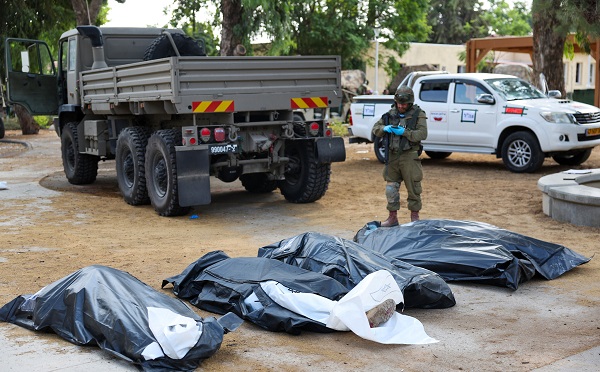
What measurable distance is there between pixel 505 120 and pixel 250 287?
32.3 ft

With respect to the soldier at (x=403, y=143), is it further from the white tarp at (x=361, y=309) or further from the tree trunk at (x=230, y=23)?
the tree trunk at (x=230, y=23)

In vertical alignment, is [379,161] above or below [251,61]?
below

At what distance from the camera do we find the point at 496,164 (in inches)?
647

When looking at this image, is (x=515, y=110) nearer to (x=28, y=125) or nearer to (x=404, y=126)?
(x=404, y=126)

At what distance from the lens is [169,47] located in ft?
38.7

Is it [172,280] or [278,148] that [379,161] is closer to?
[278,148]

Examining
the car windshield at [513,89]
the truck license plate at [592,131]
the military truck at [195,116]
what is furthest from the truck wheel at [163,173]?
the truck license plate at [592,131]

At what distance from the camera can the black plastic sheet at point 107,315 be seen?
4.74 metres

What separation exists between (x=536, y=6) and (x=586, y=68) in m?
39.3

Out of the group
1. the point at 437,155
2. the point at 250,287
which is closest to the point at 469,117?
the point at 437,155

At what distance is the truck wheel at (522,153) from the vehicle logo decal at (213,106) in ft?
21.1

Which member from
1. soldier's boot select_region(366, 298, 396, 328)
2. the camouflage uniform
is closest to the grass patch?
the camouflage uniform

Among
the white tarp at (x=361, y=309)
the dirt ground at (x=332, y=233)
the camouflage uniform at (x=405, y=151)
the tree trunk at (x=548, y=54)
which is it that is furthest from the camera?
the tree trunk at (x=548, y=54)

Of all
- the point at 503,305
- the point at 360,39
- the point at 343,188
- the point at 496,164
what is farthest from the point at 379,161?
the point at 360,39
